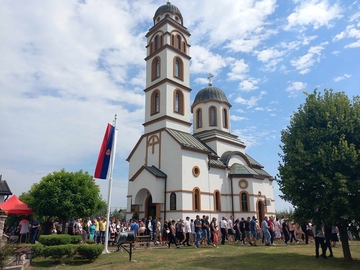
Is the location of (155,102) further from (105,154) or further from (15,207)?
(15,207)

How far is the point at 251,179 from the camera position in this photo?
24.5 meters

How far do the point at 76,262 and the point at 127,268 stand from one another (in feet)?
9.66

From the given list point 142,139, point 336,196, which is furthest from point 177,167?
point 336,196

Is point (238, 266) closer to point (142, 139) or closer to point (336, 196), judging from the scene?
point (336, 196)

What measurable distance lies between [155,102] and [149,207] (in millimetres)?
9467

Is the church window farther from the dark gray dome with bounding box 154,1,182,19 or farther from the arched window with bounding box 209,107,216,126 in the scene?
the dark gray dome with bounding box 154,1,182,19

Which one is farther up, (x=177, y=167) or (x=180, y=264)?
(x=177, y=167)

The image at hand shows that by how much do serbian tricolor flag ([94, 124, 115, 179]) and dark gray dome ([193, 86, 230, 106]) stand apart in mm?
17286

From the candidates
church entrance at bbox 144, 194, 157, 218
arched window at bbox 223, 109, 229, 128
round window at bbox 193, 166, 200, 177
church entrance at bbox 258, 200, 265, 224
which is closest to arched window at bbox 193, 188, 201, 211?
round window at bbox 193, 166, 200, 177

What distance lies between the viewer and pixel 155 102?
26.1 meters

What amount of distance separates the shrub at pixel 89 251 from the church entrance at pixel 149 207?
11118 mm

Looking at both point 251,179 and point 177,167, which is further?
point 251,179

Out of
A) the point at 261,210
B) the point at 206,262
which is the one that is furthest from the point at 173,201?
the point at 206,262

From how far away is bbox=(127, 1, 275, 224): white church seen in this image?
21.6 m
